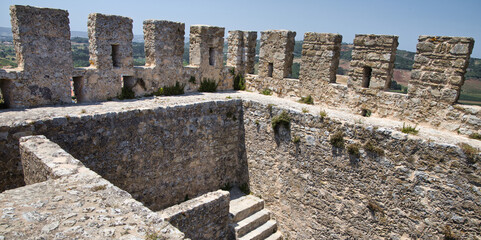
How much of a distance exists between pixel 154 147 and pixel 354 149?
4.26m

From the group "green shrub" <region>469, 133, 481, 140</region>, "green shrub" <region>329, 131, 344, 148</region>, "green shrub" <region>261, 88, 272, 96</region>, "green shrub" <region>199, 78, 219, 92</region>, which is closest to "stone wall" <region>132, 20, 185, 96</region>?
"green shrub" <region>199, 78, 219, 92</region>

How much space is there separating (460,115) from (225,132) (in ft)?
16.9

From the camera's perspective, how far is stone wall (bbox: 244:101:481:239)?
17.2 ft

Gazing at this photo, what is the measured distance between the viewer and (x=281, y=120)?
7.40m

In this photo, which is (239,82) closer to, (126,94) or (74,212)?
(126,94)

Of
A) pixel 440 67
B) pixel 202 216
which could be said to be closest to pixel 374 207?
pixel 440 67

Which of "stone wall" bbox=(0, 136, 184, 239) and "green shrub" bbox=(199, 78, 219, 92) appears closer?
"stone wall" bbox=(0, 136, 184, 239)

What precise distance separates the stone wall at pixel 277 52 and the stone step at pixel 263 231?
395cm

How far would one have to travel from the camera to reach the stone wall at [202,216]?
5.76m

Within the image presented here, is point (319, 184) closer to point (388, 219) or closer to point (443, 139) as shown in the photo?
point (388, 219)

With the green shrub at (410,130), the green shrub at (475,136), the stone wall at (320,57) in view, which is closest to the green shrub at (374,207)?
the green shrub at (410,130)

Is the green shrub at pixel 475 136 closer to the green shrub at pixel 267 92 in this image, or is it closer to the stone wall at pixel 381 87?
the stone wall at pixel 381 87

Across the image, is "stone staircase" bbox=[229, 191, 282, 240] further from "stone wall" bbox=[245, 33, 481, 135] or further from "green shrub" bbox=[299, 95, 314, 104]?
"stone wall" bbox=[245, 33, 481, 135]

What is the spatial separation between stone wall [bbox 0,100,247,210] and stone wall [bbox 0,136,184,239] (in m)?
1.65
